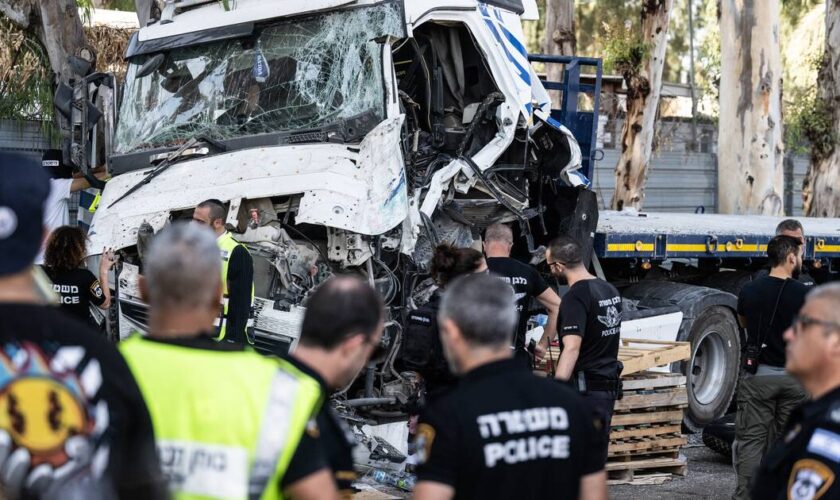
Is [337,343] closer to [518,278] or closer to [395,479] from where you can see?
[518,278]

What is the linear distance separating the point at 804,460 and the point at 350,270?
14.6 ft

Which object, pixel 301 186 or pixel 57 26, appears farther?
pixel 57 26

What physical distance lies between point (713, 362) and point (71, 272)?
5.79m

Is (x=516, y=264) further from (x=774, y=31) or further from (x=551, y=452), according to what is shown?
(x=774, y=31)

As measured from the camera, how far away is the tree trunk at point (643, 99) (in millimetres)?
18500

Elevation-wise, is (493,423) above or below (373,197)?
below

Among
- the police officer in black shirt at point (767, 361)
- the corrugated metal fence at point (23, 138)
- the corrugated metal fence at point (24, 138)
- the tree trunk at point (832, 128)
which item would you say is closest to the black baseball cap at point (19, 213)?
the police officer in black shirt at point (767, 361)

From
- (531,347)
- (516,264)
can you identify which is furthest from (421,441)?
(531,347)

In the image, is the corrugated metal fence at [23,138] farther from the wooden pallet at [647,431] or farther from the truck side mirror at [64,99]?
the wooden pallet at [647,431]

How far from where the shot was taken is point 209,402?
2664 millimetres

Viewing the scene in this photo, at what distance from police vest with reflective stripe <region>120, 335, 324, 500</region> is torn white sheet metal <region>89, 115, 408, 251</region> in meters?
4.29

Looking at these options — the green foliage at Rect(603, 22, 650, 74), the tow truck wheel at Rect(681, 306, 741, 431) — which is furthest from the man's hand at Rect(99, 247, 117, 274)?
the green foliage at Rect(603, 22, 650, 74)

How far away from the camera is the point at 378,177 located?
7379 millimetres

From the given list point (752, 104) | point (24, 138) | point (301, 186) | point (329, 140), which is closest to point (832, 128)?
point (752, 104)
